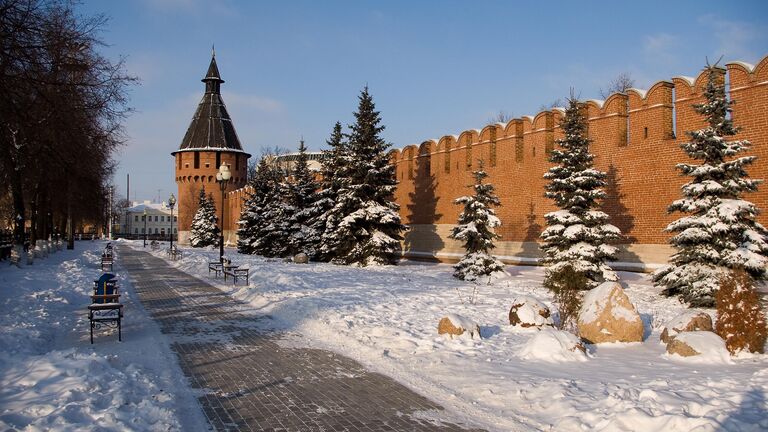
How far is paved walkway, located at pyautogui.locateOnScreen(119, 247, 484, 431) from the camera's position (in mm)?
5605

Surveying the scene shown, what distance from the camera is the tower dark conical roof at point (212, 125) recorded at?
65.5 meters

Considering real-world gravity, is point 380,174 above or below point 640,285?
above

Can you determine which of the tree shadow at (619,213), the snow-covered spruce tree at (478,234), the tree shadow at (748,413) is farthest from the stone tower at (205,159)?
the tree shadow at (748,413)

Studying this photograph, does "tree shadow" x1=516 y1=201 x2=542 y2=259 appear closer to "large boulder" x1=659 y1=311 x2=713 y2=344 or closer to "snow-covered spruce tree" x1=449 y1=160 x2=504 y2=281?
"snow-covered spruce tree" x1=449 y1=160 x2=504 y2=281

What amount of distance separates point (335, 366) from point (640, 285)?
41.2ft

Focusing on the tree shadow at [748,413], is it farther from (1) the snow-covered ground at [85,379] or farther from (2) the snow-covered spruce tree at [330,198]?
(2) the snow-covered spruce tree at [330,198]

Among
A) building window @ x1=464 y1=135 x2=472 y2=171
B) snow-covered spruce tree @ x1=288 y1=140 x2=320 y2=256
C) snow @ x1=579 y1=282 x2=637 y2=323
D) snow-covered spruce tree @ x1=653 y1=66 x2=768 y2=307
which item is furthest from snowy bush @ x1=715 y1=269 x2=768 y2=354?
snow-covered spruce tree @ x1=288 y1=140 x2=320 y2=256

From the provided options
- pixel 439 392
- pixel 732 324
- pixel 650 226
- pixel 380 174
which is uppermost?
pixel 380 174

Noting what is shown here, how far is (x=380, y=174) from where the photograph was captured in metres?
26.7

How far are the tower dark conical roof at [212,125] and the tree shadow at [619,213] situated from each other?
52.2m

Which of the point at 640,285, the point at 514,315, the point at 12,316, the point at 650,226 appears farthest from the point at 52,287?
the point at 650,226

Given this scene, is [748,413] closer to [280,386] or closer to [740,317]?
[740,317]

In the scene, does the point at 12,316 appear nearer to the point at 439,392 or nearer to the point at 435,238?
the point at 439,392

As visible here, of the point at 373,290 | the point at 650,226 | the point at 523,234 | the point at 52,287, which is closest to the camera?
the point at 52,287
